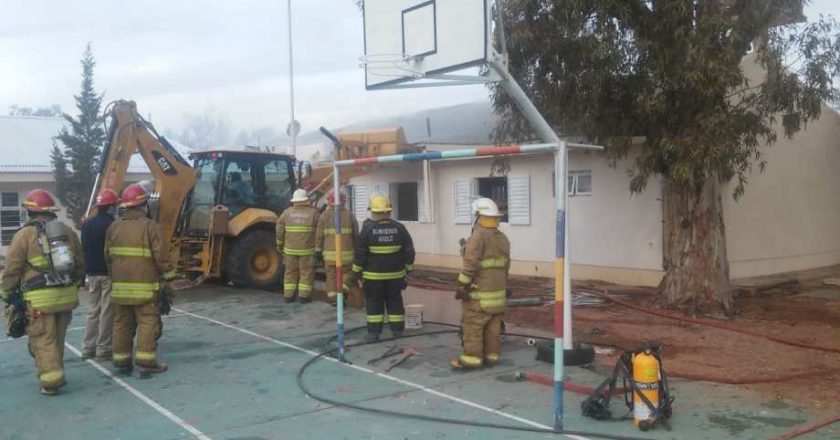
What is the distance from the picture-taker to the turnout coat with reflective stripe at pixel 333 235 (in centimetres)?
1048

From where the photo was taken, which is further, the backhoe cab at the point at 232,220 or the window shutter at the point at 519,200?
the window shutter at the point at 519,200

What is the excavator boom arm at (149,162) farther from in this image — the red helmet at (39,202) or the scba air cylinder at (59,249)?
the scba air cylinder at (59,249)

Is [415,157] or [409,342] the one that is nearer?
[415,157]

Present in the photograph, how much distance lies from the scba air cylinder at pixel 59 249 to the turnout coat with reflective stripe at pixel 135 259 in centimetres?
45

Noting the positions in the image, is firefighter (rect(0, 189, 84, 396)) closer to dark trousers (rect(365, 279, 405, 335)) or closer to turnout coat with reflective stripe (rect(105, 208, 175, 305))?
turnout coat with reflective stripe (rect(105, 208, 175, 305))

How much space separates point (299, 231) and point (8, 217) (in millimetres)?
15793

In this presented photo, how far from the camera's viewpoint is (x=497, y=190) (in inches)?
628

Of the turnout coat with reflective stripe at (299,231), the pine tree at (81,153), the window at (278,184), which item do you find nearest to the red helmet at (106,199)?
the turnout coat with reflective stripe at (299,231)

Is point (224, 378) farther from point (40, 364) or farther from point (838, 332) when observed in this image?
point (838, 332)

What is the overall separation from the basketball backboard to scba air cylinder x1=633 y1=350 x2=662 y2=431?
128 inches

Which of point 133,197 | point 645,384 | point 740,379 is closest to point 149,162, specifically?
point 133,197

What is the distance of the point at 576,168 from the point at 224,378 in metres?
8.88

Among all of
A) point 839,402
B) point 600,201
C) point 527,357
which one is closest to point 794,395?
point 839,402

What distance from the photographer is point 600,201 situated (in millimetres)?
13594
